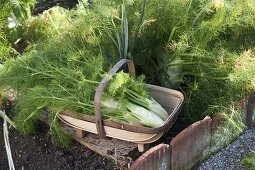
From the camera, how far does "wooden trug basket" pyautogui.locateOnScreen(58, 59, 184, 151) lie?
216 centimetres

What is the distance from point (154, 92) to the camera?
249 centimetres

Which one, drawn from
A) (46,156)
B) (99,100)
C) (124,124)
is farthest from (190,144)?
(46,156)

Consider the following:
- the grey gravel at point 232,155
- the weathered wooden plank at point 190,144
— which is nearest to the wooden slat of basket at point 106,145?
the weathered wooden plank at point 190,144

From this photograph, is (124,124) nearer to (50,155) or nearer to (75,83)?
(75,83)

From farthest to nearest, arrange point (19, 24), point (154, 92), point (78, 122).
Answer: point (19, 24), point (154, 92), point (78, 122)

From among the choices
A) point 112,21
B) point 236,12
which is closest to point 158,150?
point 112,21

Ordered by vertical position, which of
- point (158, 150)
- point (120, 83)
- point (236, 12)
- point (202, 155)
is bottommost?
point (202, 155)

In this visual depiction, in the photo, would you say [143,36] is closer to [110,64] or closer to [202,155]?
[110,64]

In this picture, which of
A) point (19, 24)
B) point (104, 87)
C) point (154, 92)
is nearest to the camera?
point (104, 87)

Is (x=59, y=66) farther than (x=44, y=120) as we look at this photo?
No

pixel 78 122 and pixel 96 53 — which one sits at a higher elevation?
pixel 96 53

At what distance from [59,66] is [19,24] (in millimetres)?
962

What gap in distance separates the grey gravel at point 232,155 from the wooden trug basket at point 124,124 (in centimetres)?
36

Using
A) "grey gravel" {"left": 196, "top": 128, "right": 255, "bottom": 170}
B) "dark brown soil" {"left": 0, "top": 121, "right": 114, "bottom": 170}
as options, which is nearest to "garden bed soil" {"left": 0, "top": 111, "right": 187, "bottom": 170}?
"dark brown soil" {"left": 0, "top": 121, "right": 114, "bottom": 170}
